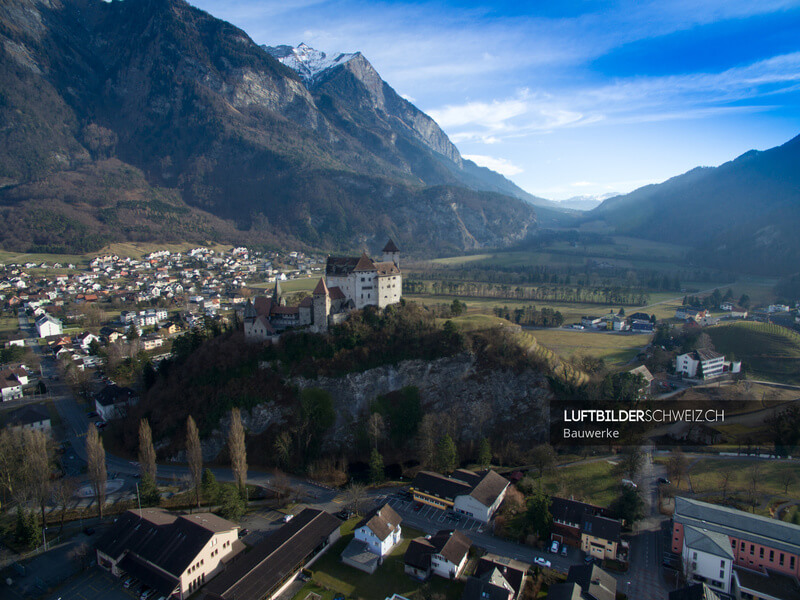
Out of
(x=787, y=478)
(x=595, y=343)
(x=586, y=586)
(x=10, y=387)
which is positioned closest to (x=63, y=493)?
(x=10, y=387)

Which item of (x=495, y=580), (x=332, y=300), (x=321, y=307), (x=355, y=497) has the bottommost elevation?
(x=355, y=497)

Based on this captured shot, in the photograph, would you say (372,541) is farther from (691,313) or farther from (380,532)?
(691,313)

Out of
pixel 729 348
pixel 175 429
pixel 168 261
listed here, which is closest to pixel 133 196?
pixel 168 261

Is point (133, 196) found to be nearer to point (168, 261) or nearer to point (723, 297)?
point (168, 261)

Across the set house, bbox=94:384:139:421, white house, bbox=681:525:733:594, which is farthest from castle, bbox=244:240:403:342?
white house, bbox=681:525:733:594

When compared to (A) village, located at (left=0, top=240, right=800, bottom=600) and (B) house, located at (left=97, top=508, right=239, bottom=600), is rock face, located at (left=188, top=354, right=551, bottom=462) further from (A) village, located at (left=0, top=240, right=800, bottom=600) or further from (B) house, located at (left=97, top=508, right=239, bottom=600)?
(B) house, located at (left=97, top=508, right=239, bottom=600)

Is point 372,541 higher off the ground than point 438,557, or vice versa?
point 438,557

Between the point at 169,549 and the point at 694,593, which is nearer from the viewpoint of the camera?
the point at 694,593
